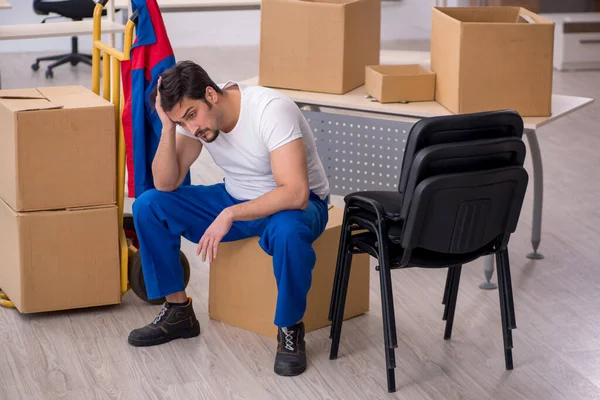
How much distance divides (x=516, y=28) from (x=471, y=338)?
3.37 feet

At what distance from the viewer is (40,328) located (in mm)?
3062

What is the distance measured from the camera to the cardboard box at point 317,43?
11.5 feet

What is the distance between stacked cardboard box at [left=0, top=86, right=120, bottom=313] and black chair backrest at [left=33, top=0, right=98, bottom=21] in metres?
3.80

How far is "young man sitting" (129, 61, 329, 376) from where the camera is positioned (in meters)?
2.70

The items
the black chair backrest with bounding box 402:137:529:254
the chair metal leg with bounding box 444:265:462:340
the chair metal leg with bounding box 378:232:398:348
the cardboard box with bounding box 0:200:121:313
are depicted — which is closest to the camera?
the black chair backrest with bounding box 402:137:529:254

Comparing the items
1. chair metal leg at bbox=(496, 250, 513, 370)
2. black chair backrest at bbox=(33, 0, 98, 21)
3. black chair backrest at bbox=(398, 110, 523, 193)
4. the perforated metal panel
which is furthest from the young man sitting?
black chair backrest at bbox=(33, 0, 98, 21)

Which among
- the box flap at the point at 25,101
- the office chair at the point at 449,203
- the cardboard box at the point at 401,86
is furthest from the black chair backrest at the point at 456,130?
the box flap at the point at 25,101

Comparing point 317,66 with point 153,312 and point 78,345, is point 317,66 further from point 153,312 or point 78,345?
point 78,345

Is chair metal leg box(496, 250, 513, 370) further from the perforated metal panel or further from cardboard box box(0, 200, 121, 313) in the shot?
cardboard box box(0, 200, 121, 313)

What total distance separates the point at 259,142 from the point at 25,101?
0.80m

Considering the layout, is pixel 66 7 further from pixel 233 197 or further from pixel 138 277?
pixel 233 197

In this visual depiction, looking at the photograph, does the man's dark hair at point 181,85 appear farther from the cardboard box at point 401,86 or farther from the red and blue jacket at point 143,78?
the cardboard box at point 401,86

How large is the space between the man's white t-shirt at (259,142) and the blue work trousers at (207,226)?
0.22ft

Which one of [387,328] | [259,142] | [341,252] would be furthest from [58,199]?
[387,328]
